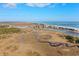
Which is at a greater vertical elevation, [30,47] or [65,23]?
[65,23]

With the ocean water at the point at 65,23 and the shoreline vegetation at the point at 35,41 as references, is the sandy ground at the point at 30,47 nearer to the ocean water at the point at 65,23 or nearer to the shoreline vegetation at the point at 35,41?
the shoreline vegetation at the point at 35,41

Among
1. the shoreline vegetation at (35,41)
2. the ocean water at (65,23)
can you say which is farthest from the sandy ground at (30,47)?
the ocean water at (65,23)

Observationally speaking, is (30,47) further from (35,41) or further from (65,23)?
(65,23)

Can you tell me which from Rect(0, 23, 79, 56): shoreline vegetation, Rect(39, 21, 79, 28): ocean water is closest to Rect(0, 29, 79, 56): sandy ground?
Rect(0, 23, 79, 56): shoreline vegetation

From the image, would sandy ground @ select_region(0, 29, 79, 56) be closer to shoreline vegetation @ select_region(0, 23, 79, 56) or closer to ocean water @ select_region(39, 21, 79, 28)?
shoreline vegetation @ select_region(0, 23, 79, 56)

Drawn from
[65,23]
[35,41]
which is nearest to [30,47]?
[35,41]

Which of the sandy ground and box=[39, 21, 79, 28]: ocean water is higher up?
box=[39, 21, 79, 28]: ocean water

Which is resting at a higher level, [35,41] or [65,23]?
[65,23]
